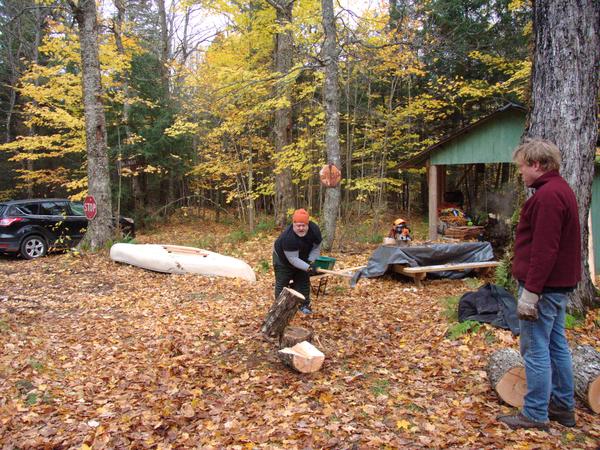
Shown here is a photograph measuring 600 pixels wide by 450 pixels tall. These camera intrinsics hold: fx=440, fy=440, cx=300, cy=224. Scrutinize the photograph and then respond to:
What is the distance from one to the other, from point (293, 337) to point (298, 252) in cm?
130

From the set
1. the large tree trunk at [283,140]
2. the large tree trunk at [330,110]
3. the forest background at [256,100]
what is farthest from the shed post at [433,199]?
the large tree trunk at [283,140]

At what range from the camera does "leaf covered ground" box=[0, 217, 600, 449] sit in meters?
3.30

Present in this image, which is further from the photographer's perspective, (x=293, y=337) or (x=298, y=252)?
(x=298, y=252)

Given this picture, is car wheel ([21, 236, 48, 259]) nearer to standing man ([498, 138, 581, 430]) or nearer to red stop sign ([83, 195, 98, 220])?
red stop sign ([83, 195, 98, 220])

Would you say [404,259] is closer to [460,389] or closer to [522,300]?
[460,389]

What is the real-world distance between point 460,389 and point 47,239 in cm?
1132

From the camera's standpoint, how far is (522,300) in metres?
2.89

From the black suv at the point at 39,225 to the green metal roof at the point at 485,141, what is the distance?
986 centimetres

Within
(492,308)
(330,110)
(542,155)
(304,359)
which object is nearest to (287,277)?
(304,359)

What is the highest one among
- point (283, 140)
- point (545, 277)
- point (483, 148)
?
point (283, 140)

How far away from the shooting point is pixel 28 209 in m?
11.5

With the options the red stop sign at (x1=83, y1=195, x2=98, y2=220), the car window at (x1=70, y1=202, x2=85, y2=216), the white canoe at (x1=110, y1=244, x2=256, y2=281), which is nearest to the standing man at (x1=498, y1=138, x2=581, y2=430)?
the white canoe at (x1=110, y1=244, x2=256, y2=281)

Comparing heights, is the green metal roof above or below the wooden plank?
above

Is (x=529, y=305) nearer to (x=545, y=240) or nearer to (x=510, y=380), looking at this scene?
(x=545, y=240)
